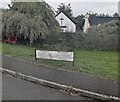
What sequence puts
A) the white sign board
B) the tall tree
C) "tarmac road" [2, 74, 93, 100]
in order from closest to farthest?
1. "tarmac road" [2, 74, 93, 100]
2. the white sign board
3. the tall tree

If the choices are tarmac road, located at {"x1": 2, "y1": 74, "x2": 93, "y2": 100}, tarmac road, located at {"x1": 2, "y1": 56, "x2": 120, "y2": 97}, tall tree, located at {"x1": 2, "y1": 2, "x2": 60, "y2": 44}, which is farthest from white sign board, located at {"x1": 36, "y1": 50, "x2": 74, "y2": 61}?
tall tree, located at {"x1": 2, "y1": 2, "x2": 60, "y2": 44}

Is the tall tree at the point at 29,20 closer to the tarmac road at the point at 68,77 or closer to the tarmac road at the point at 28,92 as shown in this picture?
the tarmac road at the point at 68,77

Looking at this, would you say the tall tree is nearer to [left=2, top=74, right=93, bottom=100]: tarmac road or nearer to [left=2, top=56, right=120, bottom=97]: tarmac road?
[left=2, top=56, right=120, bottom=97]: tarmac road

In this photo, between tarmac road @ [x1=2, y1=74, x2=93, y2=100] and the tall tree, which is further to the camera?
the tall tree

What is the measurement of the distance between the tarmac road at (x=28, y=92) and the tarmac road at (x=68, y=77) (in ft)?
2.54

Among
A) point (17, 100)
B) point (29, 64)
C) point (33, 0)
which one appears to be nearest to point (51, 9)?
point (33, 0)

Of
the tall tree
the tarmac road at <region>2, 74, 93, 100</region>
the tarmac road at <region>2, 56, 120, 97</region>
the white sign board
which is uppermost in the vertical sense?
the tall tree

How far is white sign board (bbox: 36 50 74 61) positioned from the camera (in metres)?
13.3

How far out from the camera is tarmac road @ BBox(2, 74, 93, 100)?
334 inches

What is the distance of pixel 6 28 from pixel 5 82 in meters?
12.7

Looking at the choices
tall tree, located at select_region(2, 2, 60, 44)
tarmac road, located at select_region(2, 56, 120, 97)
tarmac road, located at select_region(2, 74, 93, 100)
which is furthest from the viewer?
tall tree, located at select_region(2, 2, 60, 44)

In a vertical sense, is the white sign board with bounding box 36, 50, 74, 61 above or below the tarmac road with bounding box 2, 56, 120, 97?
above

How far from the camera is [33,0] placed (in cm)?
2394

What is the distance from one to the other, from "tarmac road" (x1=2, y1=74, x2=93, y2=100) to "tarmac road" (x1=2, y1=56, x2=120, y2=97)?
0.78 meters
